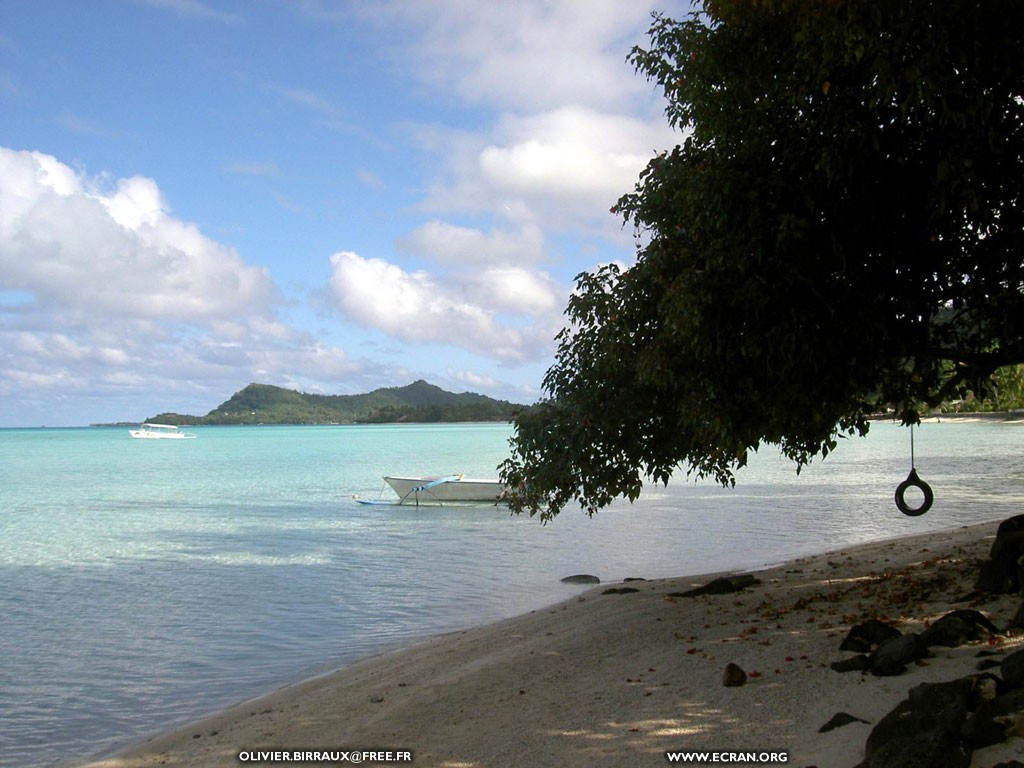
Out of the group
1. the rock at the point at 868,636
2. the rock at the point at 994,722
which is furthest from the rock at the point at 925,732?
the rock at the point at 868,636

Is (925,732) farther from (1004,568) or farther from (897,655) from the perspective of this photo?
(1004,568)

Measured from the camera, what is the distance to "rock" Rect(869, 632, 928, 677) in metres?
6.41

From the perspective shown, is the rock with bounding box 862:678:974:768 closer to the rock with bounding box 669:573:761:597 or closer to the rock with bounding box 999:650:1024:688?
the rock with bounding box 999:650:1024:688

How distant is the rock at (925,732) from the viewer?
4.59 metres

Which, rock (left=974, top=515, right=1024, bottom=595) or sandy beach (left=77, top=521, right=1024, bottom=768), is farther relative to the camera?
rock (left=974, top=515, right=1024, bottom=595)

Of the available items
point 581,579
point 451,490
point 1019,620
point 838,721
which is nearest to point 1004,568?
point 1019,620

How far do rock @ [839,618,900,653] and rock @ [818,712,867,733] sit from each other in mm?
1590

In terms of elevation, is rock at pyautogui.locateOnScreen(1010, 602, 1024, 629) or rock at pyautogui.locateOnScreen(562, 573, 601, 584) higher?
rock at pyautogui.locateOnScreen(1010, 602, 1024, 629)

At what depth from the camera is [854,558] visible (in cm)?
1443

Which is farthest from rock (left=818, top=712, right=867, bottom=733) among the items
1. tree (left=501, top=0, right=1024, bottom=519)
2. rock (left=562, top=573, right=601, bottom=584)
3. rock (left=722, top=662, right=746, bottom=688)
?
rock (left=562, top=573, right=601, bottom=584)

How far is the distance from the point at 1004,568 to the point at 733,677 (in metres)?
3.44

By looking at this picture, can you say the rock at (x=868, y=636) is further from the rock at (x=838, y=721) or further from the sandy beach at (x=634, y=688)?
the rock at (x=838, y=721)

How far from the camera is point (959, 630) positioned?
22.3ft

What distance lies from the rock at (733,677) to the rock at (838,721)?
1.25 meters
